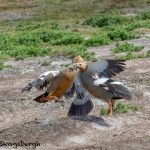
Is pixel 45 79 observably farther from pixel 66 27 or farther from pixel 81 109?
pixel 66 27

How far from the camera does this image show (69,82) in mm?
10023

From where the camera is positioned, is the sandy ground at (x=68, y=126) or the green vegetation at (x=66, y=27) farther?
the green vegetation at (x=66, y=27)

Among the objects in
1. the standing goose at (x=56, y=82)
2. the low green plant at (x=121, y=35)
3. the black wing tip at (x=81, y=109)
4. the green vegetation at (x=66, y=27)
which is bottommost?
the green vegetation at (x=66, y=27)

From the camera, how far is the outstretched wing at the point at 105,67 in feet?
33.3

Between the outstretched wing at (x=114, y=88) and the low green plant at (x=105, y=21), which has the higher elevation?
the outstretched wing at (x=114, y=88)

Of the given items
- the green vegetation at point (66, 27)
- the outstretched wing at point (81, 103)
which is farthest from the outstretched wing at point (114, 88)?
the green vegetation at point (66, 27)

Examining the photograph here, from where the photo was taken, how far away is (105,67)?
10.4 meters

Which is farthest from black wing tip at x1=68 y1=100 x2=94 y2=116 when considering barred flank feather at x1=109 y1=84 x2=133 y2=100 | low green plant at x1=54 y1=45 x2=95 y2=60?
low green plant at x1=54 y1=45 x2=95 y2=60

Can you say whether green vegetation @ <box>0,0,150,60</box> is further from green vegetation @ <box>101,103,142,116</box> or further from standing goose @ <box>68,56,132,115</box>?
standing goose @ <box>68,56,132,115</box>

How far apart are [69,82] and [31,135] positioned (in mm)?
1036

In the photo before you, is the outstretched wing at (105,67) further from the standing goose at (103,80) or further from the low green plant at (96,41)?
the low green plant at (96,41)

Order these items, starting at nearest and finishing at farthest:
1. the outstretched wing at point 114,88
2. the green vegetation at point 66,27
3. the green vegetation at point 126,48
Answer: the outstretched wing at point 114,88 < the green vegetation at point 126,48 < the green vegetation at point 66,27

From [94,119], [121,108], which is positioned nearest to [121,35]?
[121,108]

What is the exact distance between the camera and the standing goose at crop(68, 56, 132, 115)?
33.4 ft
